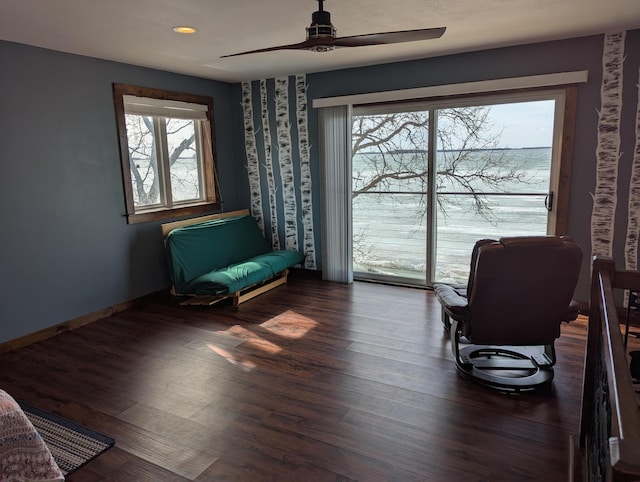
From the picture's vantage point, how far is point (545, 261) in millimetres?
2561

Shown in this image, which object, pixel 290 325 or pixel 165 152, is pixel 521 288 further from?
pixel 165 152

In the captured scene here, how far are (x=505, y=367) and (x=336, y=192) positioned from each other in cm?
272

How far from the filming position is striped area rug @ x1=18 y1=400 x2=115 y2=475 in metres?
2.21

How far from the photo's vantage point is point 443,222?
4719mm

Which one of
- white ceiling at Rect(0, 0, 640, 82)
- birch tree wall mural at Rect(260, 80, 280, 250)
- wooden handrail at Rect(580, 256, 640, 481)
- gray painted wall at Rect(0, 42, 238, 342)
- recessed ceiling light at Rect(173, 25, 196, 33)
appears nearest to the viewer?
wooden handrail at Rect(580, 256, 640, 481)

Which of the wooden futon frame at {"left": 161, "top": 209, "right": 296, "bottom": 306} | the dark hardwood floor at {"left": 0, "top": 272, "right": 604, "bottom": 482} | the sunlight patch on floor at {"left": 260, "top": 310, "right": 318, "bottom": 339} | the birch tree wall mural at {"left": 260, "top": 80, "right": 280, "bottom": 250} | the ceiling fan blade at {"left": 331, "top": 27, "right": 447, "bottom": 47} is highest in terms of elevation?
the ceiling fan blade at {"left": 331, "top": 27, "right": 447, "bottom": 47}

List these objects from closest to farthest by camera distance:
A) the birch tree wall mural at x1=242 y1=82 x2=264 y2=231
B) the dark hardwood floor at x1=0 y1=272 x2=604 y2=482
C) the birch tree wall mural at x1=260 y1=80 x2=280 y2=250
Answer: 1. the dark hardwood floor at x1=0 y1=272 x2=604 y2=482
2. the birch tree wall mural at x1=260 y1=80 x2=280 y2=250
3. the birch tree wall mural at x1=242 y1=82 x2=264 y2=231

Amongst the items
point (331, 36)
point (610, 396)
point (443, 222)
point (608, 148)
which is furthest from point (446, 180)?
point (610, 396)

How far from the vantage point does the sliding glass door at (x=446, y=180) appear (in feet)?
13.7

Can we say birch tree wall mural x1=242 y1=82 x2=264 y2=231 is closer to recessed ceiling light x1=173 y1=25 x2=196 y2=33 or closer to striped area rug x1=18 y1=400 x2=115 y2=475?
recessed ceiling light x1=173 y1=25 x2=196 y2=33

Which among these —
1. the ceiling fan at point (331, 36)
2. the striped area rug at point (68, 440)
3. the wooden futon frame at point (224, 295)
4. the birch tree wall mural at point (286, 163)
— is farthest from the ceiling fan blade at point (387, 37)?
the birch tree wall mural at point (286, 163)

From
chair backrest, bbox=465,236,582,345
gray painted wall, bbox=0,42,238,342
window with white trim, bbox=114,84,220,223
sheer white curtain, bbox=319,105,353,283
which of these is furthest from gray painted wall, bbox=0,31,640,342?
chair backrest, bbox=465,236,582,345

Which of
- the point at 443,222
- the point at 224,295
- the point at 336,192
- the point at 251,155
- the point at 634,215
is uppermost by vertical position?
the point at 251,155

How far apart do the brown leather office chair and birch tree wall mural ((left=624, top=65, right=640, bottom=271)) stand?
61.5 inches
